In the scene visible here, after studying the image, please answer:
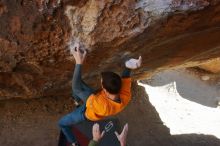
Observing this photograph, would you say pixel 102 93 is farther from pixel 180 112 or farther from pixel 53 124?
pixel 180 112

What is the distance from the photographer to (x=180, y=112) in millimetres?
7746

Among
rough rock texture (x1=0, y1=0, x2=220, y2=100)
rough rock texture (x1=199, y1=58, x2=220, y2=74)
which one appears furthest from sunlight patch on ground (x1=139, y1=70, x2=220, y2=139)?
rough rock texture (x1=0, y1=0, x2=220, y2=100)

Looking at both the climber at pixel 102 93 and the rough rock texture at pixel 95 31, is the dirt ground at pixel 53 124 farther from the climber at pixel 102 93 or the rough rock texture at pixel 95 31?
the climber at pixel 102 93

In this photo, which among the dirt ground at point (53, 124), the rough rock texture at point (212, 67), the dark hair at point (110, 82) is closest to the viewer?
the dark hair at point (110, 82)

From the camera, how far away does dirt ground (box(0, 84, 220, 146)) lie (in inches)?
215

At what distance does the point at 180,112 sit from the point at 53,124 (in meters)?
2.70

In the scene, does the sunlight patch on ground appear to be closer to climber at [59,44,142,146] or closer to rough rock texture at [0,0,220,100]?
rough rock texture at [0,0,220,100]

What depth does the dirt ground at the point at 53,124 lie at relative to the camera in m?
5.47

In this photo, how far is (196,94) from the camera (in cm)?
898

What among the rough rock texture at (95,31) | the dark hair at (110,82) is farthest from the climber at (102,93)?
the rough rock texture at (95,31)

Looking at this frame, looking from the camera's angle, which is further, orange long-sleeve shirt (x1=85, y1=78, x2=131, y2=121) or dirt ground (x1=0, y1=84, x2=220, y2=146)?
dirt ground (x1=0, y1=84, x2=220, y2=146)

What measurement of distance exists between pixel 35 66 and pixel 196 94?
4.87m

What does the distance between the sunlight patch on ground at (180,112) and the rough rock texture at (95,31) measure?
2.20 m

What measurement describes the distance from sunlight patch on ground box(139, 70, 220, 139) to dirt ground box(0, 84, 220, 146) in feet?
0.84
